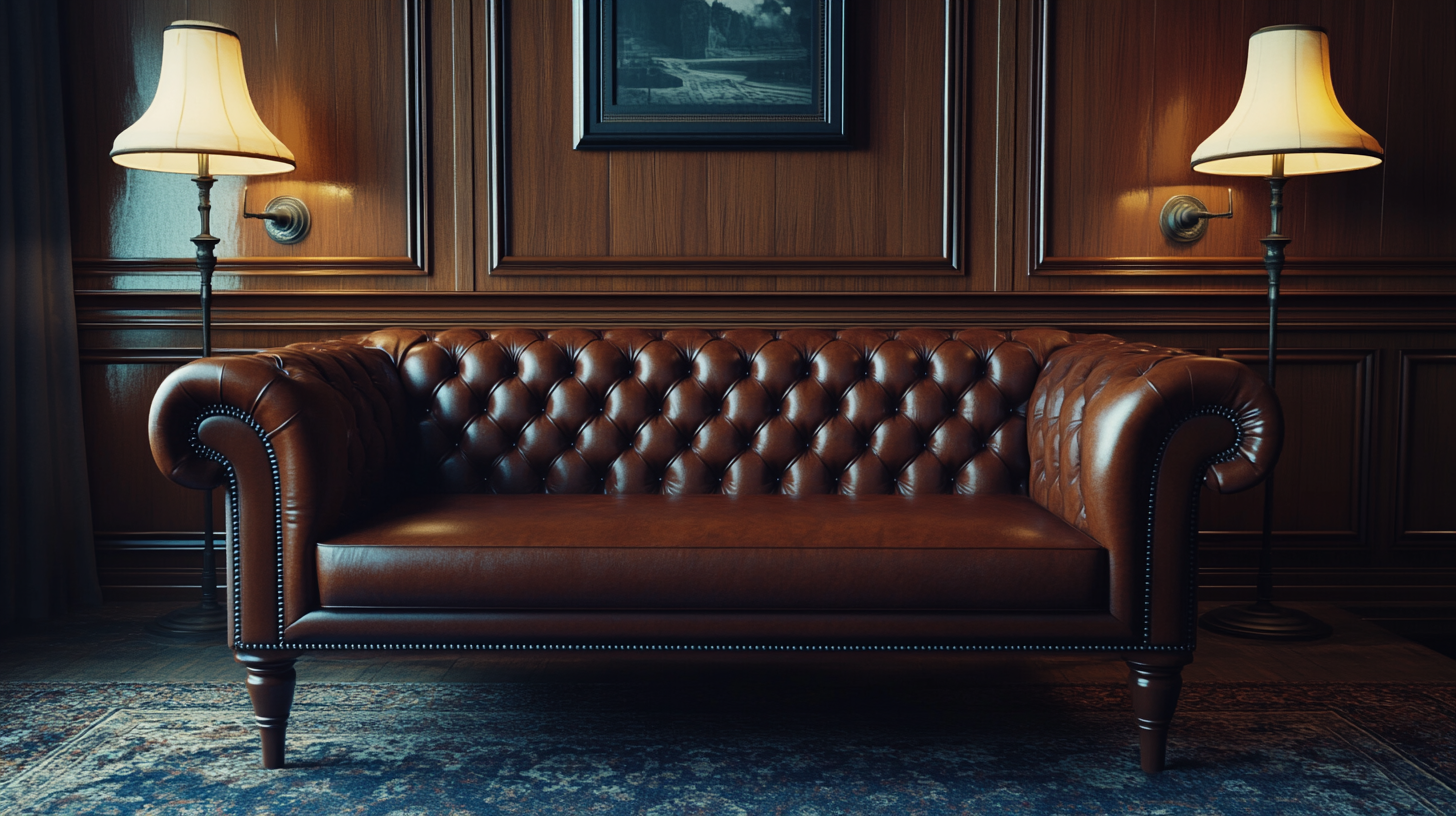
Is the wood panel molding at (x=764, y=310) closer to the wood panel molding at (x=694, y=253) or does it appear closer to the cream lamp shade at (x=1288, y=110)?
the wood panel molding at (x=694, y=253)

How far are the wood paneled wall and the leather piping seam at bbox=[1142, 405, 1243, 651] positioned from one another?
113cm

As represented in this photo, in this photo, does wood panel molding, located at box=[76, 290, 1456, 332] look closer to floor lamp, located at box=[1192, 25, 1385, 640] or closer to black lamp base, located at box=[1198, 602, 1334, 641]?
floor lamp, located at box=[1192, 25, 1385, 640]

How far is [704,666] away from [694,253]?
111 cm

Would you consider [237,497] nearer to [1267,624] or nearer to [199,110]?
[199,110]

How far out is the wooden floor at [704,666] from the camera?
6.98ft

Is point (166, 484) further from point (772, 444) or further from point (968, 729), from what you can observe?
point (968, 729)

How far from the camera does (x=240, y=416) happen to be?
1.61 m

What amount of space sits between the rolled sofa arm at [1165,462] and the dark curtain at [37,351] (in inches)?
101

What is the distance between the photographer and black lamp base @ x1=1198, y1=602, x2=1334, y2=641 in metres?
2.41

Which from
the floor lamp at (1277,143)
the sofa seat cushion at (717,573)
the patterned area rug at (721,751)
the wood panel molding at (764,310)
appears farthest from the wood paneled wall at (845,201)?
the sofa seat cushion at (717,573)

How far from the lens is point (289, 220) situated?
8.71 feet

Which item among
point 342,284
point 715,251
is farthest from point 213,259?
point 715,251

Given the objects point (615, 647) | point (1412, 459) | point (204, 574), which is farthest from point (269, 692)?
point (1412, 459)

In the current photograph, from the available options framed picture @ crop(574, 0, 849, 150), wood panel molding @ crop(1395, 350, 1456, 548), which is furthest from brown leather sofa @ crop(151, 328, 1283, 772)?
wood panel molding @ crop(1395, 350, 1456, 548)
